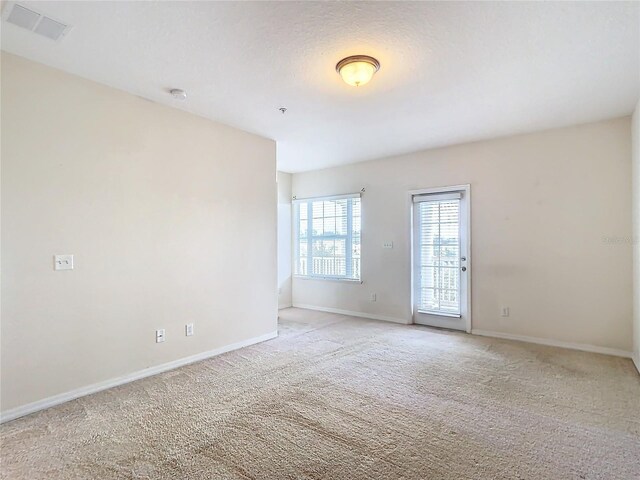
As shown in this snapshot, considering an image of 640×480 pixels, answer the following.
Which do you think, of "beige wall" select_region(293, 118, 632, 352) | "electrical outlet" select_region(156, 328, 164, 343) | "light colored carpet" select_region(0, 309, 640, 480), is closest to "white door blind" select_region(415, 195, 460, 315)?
"beige wall" select_region(293, 118, 632, 352)

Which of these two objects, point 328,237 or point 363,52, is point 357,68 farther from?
point 328,237

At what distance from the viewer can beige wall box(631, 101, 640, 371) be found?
3.37 m

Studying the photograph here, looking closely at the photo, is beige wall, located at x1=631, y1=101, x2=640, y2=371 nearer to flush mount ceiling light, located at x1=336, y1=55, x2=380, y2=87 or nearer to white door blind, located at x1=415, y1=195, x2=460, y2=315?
white door blind, located at x1=415, y1=195, x2=460, y2=315

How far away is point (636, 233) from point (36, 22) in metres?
5.30

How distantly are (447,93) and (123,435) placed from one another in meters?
3.68

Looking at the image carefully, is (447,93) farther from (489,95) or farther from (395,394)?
(395,394)

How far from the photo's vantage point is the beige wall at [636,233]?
3371 millimetres

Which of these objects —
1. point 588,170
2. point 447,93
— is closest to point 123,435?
point 447,93

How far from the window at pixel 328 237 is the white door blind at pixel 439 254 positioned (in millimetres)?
1146

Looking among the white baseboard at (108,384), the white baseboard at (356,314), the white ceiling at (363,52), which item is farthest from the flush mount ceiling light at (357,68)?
the white baseboard at (356,314)

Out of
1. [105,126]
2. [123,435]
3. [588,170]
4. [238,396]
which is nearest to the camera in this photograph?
[123,435]

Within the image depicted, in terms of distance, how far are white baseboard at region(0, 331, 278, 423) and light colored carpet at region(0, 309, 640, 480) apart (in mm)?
84

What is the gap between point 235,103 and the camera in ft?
11.2

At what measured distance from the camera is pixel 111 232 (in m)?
3.04
